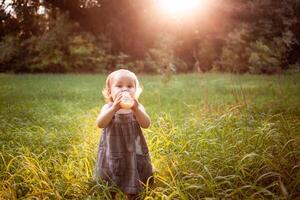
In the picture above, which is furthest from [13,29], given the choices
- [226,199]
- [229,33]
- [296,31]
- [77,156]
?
[226,199]

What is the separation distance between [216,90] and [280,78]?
415cm

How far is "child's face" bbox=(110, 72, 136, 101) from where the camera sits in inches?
118

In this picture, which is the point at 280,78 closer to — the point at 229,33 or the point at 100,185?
the point at 100,185

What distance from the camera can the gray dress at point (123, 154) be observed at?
→ 299 centimetres

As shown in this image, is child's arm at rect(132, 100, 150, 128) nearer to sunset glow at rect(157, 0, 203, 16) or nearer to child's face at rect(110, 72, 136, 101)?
child's face at rect(110, 72, 136, 101)

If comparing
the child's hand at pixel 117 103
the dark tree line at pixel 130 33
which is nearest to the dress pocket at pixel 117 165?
the child's hand at pixel 117 103

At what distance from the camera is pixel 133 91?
303cm

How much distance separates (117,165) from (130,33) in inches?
744

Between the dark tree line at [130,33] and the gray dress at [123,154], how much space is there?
14300 millimetres

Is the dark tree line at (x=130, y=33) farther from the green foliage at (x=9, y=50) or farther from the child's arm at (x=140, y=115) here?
the child's arm at (x=140, y=115)

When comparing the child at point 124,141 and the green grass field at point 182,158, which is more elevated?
the child at point 124,141

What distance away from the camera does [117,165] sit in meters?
3.00

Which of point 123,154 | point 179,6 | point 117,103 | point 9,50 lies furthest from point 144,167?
point 179,6

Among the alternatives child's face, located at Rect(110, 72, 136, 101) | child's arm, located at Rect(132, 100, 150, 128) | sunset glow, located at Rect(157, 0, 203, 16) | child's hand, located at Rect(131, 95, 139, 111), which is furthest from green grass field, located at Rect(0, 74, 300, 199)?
sunset glow, located at Rect(157, 0, 203, 16)
